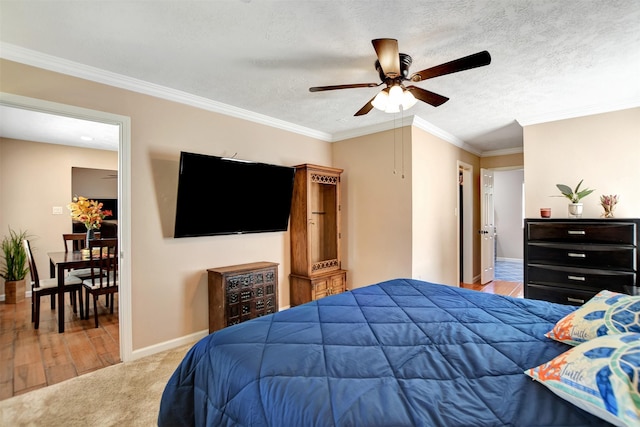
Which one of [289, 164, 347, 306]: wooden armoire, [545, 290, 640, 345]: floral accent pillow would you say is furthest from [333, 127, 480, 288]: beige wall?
[545, 290, 640, 345]: floral accent pillow

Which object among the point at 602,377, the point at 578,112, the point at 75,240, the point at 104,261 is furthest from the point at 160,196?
the point at 578,112

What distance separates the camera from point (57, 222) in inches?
204

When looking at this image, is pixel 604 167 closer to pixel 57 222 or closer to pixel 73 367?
pixel 73 367

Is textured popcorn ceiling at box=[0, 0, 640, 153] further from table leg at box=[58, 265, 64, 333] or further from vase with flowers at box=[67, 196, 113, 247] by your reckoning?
vase with flowers at box=[67, 196, 113, 247]

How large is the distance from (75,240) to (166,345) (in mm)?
3427

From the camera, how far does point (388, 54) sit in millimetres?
1835

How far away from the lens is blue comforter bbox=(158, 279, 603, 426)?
0.93 meters

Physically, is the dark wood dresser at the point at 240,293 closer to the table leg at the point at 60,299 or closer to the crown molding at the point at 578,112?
the table leg at the point at 60,299

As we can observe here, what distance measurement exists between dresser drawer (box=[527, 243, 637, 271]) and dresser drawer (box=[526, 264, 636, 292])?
0.18ft

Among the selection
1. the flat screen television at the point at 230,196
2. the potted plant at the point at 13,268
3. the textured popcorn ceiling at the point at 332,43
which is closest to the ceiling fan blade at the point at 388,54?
the textured popcorn ceiling at the point at 332,43

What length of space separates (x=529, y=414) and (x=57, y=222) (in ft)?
22.0

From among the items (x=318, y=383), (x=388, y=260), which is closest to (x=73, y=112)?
(x=318, y=383)

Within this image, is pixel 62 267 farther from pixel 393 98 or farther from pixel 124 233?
pixel 393 98

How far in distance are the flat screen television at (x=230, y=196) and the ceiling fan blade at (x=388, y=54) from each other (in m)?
1.86
